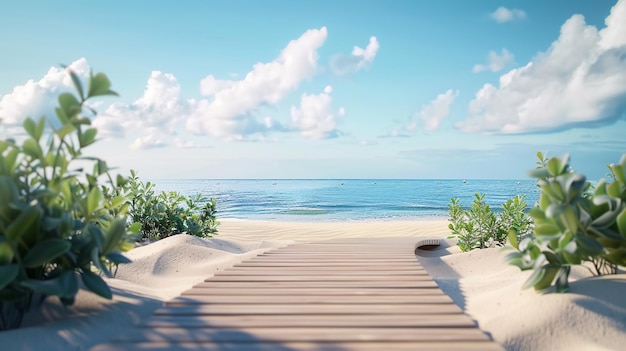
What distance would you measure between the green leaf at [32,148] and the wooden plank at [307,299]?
41.1 inches

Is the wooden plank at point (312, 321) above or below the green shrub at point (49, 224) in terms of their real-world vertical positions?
below

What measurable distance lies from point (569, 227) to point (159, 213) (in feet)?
18.4

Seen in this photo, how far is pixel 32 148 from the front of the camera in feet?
7.72

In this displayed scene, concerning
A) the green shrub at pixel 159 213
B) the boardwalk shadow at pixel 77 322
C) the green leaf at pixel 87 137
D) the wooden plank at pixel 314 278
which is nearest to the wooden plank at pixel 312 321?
the boardwalk shadow at pixel 77 322

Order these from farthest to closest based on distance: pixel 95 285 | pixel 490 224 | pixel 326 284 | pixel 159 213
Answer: pixel 159 213
pixel 490 224
pixel 326 284
pixel 95 285

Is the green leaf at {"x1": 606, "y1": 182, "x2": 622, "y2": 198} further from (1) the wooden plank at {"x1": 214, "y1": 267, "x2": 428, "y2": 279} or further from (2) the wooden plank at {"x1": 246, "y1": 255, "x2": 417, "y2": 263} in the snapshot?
(2) the wooden plank at {"x1": 246, "y1": 255, "x2": 417, "y2": 263}

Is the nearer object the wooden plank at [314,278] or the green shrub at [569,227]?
the green shrub at [569,227]

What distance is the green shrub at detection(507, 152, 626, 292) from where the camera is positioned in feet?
8.13

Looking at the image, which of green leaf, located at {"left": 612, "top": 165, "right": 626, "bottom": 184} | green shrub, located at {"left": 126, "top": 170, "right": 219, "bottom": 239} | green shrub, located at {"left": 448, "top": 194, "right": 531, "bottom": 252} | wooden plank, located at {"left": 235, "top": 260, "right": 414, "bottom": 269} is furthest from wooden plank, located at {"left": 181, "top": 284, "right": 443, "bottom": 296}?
green shrub, located at {"left": 126, "top": 170, "right": 219, "bottom": 239}

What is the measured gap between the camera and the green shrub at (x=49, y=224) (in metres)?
2.13

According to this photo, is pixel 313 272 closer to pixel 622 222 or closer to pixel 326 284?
pixel 326 284

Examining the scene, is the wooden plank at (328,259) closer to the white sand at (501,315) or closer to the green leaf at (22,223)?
the white sand at (501,315)

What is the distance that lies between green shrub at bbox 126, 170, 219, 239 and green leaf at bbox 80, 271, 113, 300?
4360mm

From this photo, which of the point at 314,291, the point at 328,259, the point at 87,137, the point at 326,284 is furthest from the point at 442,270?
the point at 87,137
